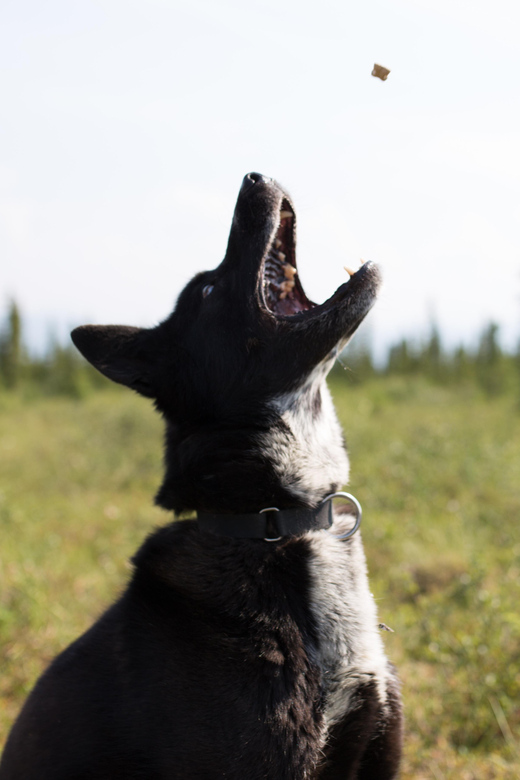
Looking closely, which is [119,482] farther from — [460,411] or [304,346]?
[460,411]

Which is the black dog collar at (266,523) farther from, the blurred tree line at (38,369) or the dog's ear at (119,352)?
the blurred tree line at (38,369)

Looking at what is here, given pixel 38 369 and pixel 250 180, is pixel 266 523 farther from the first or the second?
pixel 38 369

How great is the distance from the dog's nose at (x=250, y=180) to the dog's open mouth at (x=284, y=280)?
217mm

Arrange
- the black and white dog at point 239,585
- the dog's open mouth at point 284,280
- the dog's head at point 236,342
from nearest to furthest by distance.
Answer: the black and white dog at point 239,585
the dog's head at point 236,342
the dog's open mouth at point 284,280

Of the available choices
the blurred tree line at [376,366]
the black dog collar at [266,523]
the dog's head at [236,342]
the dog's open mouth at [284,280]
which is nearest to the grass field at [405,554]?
the black dog collar at [266,523]

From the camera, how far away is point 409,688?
11.7ft

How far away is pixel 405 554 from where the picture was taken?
209 inches

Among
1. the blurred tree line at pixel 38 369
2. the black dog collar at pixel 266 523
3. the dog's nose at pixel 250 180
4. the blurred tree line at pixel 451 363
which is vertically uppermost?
the dog's nose at pixel 250 180

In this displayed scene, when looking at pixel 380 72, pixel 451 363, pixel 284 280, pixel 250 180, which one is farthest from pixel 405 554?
pixel 451 363

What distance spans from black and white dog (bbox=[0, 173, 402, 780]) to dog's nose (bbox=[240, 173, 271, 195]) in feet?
0.03

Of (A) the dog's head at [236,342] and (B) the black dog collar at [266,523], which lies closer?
(B) the black dog collar at [266,523]

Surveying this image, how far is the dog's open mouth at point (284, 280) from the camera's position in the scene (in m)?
3.05

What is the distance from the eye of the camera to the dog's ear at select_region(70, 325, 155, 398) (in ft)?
8.83

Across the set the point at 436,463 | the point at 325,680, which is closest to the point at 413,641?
the point at 325,680
